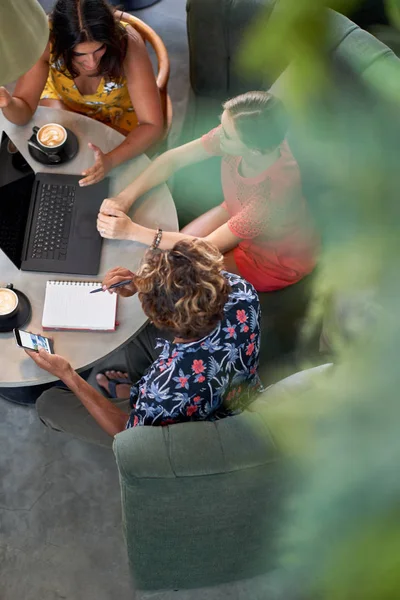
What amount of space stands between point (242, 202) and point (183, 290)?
0.59 metres

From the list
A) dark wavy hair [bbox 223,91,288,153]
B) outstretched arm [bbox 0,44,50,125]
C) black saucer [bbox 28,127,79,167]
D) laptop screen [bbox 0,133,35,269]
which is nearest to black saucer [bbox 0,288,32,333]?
laptop screen [bbox 0,133,35,269]

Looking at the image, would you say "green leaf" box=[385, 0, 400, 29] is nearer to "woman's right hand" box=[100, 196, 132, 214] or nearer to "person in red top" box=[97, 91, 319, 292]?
"person in red top" box=[97, 91, 319, 292]

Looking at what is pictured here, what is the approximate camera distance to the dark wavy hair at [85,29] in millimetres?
1802

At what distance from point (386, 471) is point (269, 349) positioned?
4.97 ft

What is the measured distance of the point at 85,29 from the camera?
1819 millimetres

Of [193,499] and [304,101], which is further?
A: [193,499]

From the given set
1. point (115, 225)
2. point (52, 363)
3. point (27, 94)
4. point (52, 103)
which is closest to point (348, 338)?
point (52, 363)

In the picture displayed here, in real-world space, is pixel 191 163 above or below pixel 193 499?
above

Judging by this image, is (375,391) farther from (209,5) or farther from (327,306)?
(209,5)

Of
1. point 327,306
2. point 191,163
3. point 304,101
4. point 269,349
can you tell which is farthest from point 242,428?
point 191,163

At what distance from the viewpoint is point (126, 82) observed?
2078mm

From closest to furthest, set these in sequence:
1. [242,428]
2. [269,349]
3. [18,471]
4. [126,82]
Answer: [242,428], [269,349], [126,82], [18,471]

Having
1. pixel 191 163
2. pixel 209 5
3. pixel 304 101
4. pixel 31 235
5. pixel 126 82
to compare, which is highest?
pixel 304 101

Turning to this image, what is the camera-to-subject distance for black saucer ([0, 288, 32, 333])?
5.67 ft
